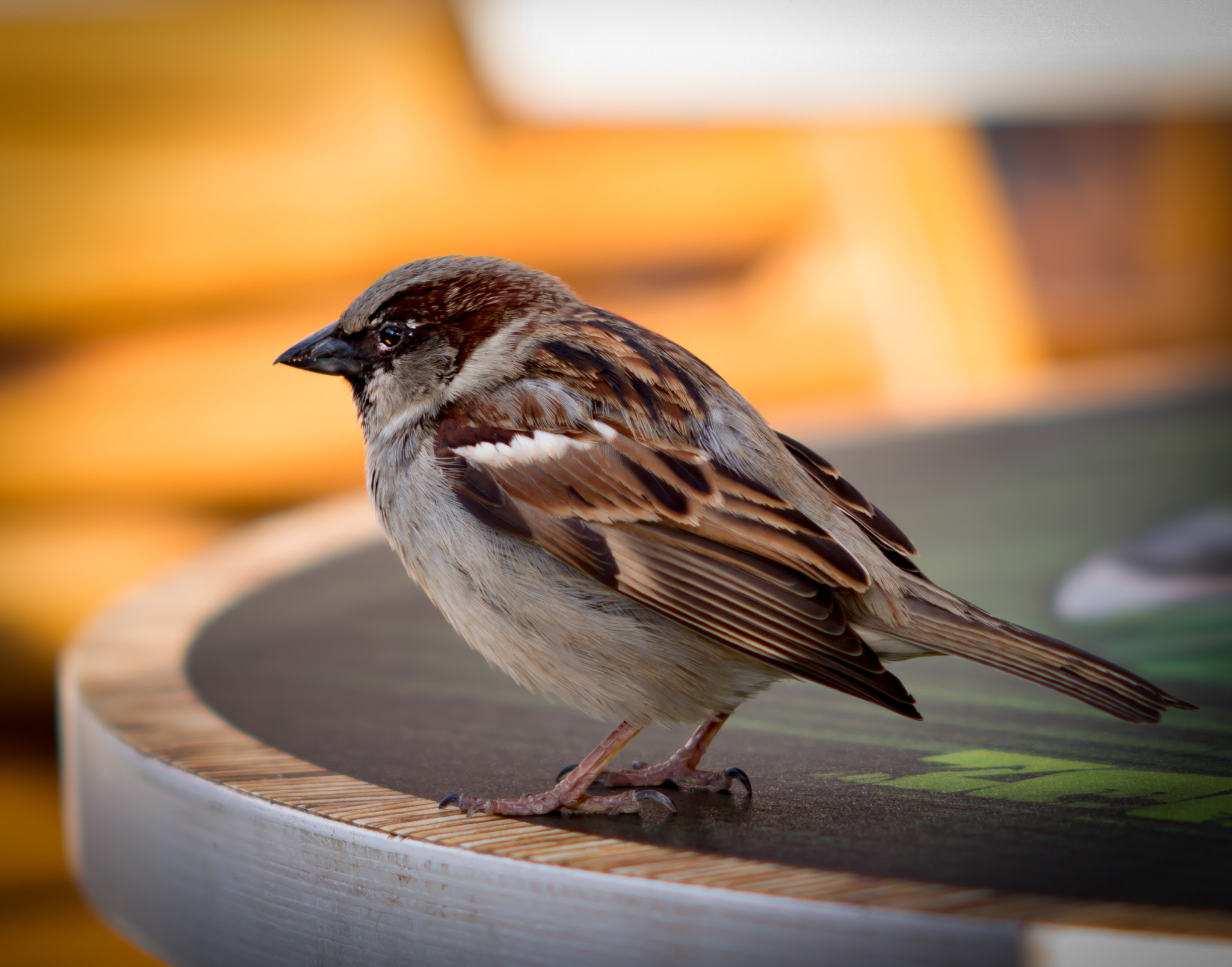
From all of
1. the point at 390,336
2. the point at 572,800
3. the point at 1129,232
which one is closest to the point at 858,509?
the point at 572,800

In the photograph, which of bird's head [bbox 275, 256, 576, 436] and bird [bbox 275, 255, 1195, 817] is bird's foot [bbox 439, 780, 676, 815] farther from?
bird's head [bbox 275, 256, 576, 436]

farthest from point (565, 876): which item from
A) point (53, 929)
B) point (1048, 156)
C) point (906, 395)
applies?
point (1048, 156)

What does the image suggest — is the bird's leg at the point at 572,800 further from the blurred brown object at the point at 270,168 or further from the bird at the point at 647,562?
the blurred brown object at the point at 270,168

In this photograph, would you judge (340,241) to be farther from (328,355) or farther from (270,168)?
(328,355)

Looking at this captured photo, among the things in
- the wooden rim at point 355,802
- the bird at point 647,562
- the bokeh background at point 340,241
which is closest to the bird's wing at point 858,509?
the bird at point 647,562

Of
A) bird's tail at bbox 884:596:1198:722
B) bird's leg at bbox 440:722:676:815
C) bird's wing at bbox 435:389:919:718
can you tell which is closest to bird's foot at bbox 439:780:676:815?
bird's leg at bbox 440:722:676:815
